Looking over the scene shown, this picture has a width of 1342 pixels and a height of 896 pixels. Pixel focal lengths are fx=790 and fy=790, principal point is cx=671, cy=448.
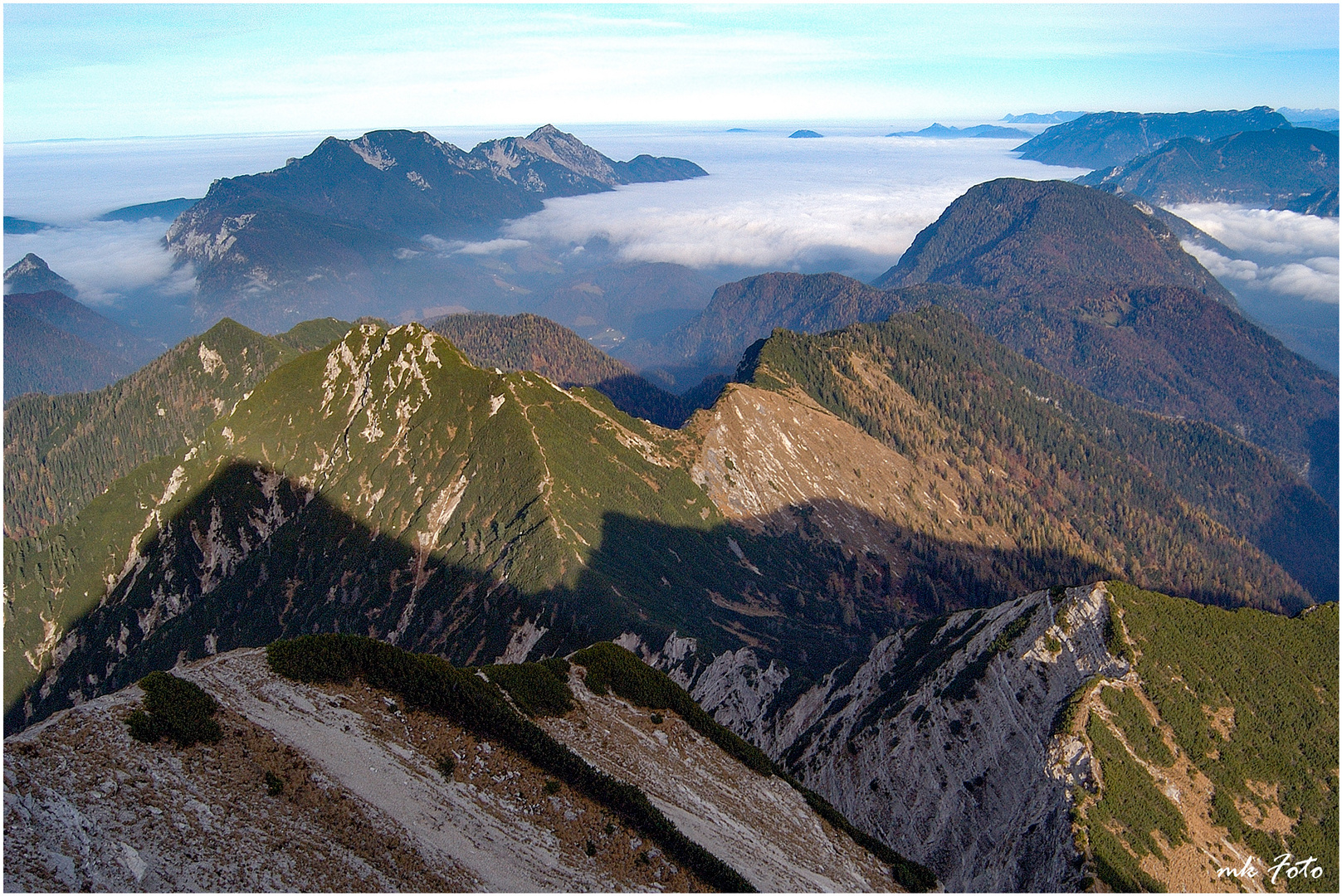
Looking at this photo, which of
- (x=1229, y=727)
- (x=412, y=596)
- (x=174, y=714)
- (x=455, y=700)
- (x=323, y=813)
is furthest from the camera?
(x=412, y=596)

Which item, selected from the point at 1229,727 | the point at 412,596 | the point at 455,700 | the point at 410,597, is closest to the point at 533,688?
the point at 455,700

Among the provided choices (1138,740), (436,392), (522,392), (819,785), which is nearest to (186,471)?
(436,392)

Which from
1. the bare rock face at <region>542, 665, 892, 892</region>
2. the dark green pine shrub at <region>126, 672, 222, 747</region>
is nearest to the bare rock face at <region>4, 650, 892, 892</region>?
the bare rock face at <region>542, 665, 892, 892</region>

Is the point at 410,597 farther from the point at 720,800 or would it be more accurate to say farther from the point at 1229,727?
the point at 1229,727

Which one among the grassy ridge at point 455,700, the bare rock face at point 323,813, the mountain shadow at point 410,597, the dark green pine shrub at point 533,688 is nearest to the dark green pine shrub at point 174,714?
the bare rock face at point 323,813

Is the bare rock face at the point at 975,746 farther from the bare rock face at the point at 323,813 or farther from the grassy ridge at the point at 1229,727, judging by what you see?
the bare rock face at the point at 323,813

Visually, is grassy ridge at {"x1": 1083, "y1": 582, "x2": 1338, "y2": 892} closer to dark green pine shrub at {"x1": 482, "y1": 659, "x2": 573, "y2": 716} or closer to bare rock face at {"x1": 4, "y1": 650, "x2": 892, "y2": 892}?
bare rock face at {"x1": 4, "y1": 650, "x2": 892, "y2": 892}

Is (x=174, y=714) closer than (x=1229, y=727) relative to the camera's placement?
Yes
